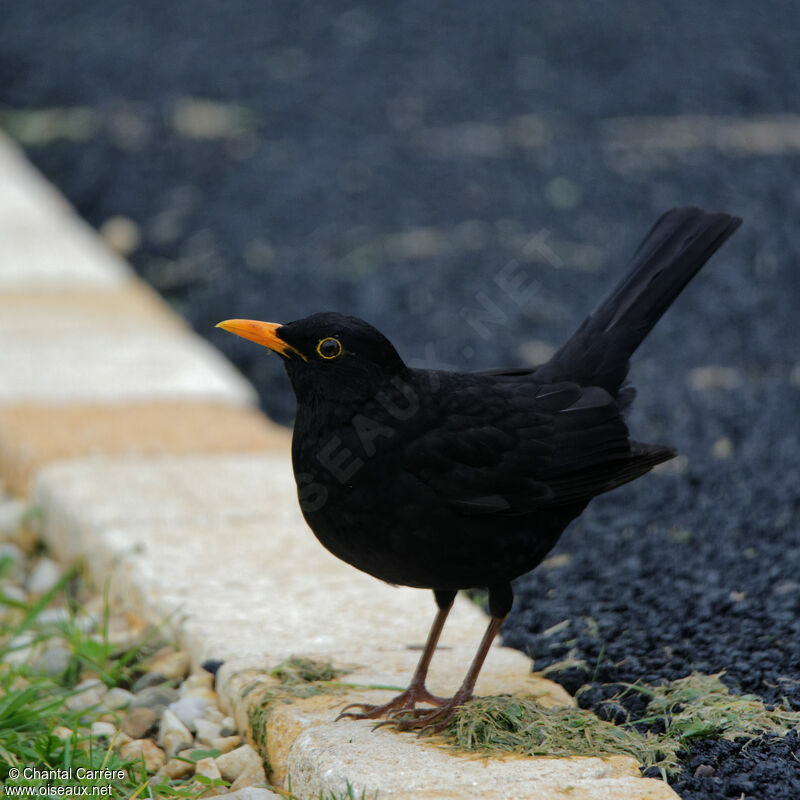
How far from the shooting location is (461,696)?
2916mm

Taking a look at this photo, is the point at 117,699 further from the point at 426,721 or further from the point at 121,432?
the point at 121,432

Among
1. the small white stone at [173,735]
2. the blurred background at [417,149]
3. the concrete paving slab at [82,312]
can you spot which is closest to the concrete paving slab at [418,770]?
the small white stone at [173,735]

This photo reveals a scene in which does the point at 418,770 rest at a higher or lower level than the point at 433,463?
lower

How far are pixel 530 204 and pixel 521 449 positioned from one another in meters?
3.79

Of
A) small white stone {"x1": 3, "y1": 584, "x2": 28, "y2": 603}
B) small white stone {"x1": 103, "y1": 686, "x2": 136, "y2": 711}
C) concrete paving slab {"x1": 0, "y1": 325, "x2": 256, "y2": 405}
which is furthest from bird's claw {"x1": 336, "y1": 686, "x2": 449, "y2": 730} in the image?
concrete paving slab {"x1": 0, "y1": 325, "x2": 256, "y2": 405}


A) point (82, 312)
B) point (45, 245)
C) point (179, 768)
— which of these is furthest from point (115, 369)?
point (179, 768)

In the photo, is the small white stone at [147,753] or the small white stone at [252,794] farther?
the small white stone at [147,753]

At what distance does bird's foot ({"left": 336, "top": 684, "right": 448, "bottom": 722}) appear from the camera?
A: 291 cm

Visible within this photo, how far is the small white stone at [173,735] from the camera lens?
296cm

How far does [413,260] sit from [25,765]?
12.3 feet

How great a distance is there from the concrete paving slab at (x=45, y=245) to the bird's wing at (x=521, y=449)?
3.53 meters

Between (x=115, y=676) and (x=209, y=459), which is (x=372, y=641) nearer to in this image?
(x=115, y=676)

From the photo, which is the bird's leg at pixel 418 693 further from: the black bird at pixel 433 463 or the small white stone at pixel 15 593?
the small white stone at pixel 15 593

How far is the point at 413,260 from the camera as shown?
609cm
